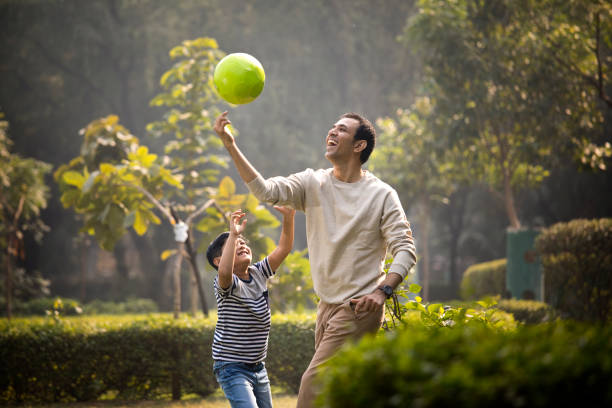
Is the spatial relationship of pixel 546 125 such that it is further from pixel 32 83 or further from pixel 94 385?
pixel 32 83

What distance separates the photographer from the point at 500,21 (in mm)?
13922

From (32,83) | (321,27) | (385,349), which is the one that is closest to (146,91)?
(32,83)

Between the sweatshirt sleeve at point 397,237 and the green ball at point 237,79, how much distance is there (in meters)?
1.12

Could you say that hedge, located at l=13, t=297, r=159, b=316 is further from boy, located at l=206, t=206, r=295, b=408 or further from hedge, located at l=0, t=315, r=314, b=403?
boy, located at l=206, t=206, r=295, b=408

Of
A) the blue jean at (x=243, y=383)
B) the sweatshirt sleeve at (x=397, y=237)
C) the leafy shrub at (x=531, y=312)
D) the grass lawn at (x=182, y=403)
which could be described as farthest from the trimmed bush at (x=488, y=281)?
the sweatshirt sleeve at (x=397, y=237)

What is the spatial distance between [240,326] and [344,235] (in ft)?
3.42

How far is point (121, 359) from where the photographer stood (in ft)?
26.3

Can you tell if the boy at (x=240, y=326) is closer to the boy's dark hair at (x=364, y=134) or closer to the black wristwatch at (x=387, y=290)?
the boy's dark hair at (x=364, y=134)

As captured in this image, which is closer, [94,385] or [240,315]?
[240,315]

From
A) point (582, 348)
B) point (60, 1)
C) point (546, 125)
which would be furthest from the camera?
point (60, 1)

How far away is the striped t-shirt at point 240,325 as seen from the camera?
4.11 m

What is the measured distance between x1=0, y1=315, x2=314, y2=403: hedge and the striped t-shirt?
12.7 ft

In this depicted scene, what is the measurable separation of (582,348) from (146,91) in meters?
25.0

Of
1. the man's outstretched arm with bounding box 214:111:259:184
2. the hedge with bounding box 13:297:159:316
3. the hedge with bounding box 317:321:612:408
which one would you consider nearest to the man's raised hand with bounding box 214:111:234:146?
the man's outstretched arm with bounding box 214:111:259:184
